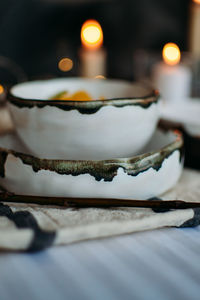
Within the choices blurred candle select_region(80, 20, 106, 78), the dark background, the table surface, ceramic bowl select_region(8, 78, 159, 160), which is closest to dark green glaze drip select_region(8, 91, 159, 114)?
ceramic bowl select_region(8, 78, 159, 160)

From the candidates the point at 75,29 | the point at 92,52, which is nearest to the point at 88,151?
the point at 92,52

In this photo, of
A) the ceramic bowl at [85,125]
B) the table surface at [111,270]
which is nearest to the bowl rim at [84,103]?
the ceramic bowl at [85,125]

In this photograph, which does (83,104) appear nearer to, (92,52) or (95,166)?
(95,166)

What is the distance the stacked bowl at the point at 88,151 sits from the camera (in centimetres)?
32

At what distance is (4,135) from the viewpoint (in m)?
0.44

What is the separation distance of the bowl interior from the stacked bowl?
0.05 metres

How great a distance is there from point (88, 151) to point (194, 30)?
1.08m

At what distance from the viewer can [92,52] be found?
104 cm

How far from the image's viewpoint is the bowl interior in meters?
0.42

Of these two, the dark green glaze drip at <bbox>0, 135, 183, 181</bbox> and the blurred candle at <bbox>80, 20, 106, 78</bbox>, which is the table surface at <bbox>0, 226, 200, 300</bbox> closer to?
the dark green glaze drip at <bbox>0, 135, 183, 181</bbox>

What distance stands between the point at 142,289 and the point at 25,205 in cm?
14

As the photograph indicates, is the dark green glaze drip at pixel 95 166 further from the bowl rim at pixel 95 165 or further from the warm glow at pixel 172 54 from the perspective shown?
the warm glow at pixel 172 54

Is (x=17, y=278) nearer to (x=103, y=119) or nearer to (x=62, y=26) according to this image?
(x=103, y=119)

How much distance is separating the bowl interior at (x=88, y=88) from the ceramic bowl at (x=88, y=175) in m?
0.10
